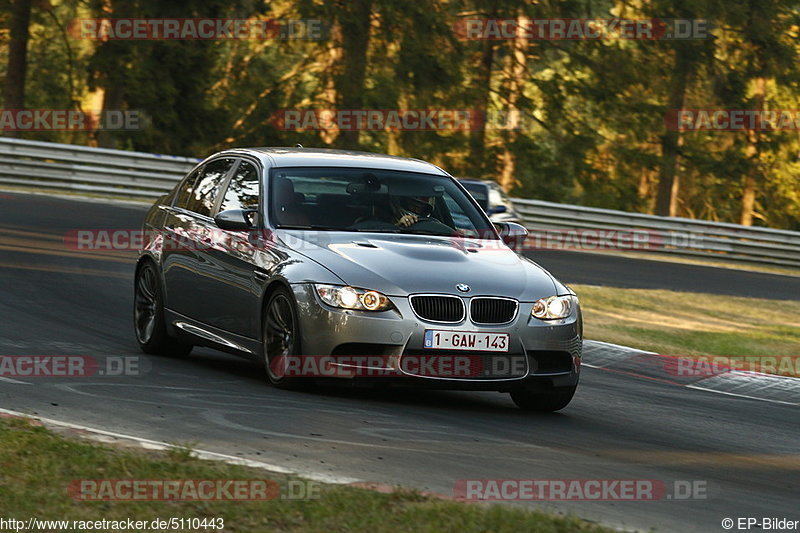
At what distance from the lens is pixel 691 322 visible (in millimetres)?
18906

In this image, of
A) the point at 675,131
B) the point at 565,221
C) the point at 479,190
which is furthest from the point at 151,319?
the point at 675,131

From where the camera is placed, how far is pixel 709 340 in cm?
1667

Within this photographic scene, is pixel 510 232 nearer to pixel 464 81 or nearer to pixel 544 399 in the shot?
pixel 544 399

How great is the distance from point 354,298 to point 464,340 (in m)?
0.72

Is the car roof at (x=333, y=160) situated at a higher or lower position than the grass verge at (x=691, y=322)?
higher

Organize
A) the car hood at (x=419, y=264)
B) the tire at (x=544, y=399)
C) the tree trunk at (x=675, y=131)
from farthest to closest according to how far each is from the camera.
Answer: the tree trunk at (x=675, y=131) < the tire at (x=544, y=399) < the car hood at (x=419, y=264)

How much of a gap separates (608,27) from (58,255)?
968 inches

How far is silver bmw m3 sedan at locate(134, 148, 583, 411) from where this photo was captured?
27.9 ft

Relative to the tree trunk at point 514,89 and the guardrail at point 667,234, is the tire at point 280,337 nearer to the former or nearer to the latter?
the guardrail at point 667,234

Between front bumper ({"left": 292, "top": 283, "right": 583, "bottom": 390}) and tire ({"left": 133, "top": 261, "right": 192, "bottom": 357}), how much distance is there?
7.51ft

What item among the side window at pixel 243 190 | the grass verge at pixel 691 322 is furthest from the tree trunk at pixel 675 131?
the side window at pixel 243 190

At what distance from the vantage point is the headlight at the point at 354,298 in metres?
8.48

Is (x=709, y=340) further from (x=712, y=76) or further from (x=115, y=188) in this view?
(x=712, y=76)

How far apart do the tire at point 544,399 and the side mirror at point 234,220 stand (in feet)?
7.03
